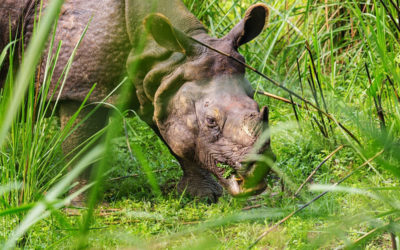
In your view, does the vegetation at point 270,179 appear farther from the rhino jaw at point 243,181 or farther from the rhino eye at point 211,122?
the rhino eye at point 211,122

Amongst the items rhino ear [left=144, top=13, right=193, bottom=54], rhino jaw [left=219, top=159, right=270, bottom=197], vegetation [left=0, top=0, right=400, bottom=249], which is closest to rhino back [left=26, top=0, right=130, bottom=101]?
vegetation [left=0, top=0, right=400, bottom=249]

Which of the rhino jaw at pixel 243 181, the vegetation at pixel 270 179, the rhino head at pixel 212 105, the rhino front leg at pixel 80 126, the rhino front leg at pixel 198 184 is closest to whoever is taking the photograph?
the vegetation at pixel 270 179

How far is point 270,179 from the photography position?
427cm

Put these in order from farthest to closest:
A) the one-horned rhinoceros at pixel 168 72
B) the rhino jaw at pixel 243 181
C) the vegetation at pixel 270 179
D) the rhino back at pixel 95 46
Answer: the rhino back at pixel 95 46, the one-horned rhinoceros at pixel 168 72, the rhino jaw at pixel 243 181, the vegetation at pixel 270 179

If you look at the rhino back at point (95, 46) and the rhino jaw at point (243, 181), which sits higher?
the rhino back at point (95, 46)

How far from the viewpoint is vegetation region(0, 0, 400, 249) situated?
1.92 meters

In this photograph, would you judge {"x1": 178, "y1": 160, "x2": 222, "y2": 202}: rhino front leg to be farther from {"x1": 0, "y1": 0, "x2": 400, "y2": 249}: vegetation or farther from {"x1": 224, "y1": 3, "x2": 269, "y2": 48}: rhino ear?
{"x1": 224, "y1": 3, "x2": 269, "y2": 48}: rhino ear

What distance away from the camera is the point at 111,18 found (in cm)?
400

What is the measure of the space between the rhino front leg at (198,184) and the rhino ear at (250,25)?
42.3 inches

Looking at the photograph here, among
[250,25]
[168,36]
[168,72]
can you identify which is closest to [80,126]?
[168,72]

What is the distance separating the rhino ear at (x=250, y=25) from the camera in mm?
4006

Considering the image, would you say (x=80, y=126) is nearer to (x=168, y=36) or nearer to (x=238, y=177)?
(x=168, y=36)

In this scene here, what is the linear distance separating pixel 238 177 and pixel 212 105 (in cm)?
47

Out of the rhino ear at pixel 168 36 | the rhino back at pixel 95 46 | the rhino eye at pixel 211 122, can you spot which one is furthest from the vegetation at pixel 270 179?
the rhino ear at pixel 168 36
